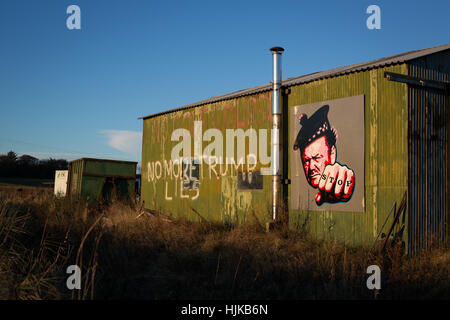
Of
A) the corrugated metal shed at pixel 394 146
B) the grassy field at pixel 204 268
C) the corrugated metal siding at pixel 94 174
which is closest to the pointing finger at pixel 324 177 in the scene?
the corrugated metal shed at pixel 394 146

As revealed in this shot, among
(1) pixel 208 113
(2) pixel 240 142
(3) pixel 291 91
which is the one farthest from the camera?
(1) pixel 208 113

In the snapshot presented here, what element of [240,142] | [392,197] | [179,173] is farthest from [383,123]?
[179,173]

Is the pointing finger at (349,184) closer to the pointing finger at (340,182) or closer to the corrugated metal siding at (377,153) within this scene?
the pointing finger at (340,182)

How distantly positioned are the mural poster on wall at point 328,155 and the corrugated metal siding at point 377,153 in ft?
0.59

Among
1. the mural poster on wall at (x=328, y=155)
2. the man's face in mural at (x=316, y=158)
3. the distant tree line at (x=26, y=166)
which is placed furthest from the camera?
the distant tree line at (x=26, y=166)

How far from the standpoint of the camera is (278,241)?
8836 millimetres

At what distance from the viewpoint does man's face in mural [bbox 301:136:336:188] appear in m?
9.78

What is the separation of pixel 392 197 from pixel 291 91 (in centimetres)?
413

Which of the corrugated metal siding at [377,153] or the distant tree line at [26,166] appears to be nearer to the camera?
the corrugated metal siding at [377,153]

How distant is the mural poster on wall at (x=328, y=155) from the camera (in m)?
9.20

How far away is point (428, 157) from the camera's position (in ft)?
28.7

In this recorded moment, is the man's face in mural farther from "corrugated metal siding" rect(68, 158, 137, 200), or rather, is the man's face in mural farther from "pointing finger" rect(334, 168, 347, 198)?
"corrugated metal siding" rect(68, 158, 137, 200)
